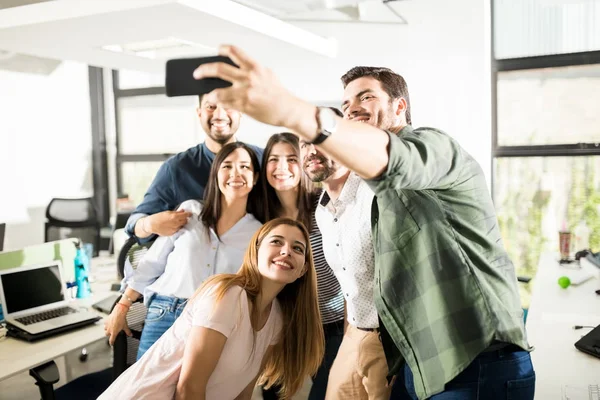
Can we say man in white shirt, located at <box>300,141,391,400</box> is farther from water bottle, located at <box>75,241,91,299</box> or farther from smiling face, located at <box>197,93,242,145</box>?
water bottle, located at <box>75,241,91,299</box>

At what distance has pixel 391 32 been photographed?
4.29 m

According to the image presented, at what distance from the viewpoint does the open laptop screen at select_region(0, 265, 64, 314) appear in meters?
2.62

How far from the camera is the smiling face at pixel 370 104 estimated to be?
60.1 inches

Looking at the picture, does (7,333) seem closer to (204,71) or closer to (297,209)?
(297,209)

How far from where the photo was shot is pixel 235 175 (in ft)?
7.57

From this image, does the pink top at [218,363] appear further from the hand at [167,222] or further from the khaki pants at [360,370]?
the hand at [167,222]

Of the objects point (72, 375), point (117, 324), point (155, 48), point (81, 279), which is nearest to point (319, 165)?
point (117, 324)

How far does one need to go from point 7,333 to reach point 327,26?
326 centimetres

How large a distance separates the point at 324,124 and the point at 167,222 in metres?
1.61

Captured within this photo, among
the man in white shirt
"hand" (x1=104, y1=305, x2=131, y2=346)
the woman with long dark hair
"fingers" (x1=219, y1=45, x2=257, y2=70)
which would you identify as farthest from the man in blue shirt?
"fingers" (x1=219, y1=45, x2=257, y2=70)

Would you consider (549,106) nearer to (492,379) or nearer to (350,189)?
(350,189)

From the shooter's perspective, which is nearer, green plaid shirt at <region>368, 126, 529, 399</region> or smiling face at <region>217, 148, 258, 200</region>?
green plaid shirt at <region>368, 126, 529, 399</region>

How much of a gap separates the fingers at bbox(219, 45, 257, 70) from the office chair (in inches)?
174

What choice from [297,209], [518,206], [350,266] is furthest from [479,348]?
[518,206]
